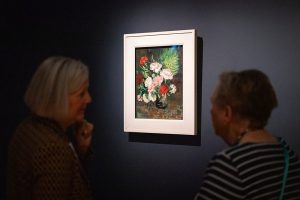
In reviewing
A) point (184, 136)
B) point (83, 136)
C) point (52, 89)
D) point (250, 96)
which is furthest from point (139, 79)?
point (250, 96)

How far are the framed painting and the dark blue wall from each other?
0.08 meters

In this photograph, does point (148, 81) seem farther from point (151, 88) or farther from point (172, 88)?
point (172, 88)

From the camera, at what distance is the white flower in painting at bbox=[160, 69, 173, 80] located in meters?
2.18

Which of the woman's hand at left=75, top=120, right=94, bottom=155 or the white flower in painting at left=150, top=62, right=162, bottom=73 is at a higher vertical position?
the white flower in painting at left=150, top=62, right=162, bottom=73

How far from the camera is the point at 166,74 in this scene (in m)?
2.19

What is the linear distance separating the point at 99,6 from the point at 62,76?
1059 mm

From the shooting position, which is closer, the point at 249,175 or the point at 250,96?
the point at 249,175

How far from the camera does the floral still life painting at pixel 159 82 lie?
2.17 m

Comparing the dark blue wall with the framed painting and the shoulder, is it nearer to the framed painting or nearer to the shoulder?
the framed painting

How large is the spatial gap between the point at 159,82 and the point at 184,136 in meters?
0.33

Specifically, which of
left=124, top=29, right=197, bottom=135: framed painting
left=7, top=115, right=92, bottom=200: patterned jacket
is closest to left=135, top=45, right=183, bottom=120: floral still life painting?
left=124, top=29, right=197, bottom=135: framed painting

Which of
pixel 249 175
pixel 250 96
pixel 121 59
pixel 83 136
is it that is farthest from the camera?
pixel 121 59

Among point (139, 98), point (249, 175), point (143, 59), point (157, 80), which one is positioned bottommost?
point (249, 175)

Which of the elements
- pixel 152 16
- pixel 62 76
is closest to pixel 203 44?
pixel 152 16
